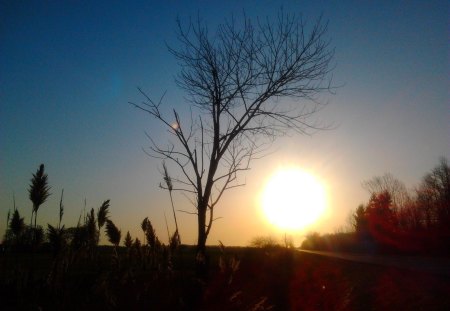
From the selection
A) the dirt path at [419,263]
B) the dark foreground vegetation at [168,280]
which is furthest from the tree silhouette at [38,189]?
the dirt path at [419,263]

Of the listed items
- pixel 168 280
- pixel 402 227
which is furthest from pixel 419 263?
pixel 402 227

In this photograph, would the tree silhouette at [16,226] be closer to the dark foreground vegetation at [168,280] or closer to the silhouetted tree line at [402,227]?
the dark foreground vegetation at [168,280]

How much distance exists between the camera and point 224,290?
459 centimetres

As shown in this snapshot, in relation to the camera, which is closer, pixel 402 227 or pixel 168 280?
pixel 168 280

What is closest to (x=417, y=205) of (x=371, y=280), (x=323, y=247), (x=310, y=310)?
(x=323, y=247)

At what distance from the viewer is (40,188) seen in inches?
353

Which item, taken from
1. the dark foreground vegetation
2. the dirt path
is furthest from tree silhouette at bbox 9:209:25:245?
the dirt path

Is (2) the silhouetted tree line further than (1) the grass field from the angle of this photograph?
Yes

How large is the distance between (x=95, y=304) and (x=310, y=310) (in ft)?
10.7

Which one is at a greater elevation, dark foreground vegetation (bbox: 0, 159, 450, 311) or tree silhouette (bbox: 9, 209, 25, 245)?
tree silhouette (bbox: 9, 209, 25, 245)

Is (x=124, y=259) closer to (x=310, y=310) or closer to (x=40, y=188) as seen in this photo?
(x=40, y=188)

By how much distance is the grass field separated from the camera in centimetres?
490

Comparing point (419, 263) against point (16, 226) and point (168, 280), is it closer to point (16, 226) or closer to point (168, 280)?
point (168, 280)

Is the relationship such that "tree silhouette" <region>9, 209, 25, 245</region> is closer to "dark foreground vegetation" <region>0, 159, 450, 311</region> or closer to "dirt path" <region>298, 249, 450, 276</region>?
"dark foreground vegetation" <region>0, 159, 450, 311</region>
